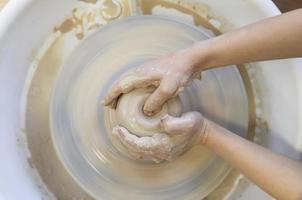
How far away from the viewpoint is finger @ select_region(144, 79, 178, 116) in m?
1.20

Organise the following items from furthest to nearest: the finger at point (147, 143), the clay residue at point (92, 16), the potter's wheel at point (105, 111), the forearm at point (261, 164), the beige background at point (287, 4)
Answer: the beige background at point (287, 4) → the clay residue at point (92, 16) → the potter's wheel at point (105, 111) → the finger at point (147, 143) → the forearm at point (261, 164)

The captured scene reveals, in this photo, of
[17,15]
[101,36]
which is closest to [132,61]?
[101,36]

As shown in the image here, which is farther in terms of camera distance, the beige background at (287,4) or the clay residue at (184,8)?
the beige background at (287,4)

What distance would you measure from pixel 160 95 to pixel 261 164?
0.32 meters

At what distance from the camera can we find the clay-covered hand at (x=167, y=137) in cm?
120

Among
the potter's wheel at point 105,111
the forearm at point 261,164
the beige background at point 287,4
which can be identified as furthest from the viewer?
the beige background at point 287,4

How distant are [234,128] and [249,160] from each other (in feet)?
0.81

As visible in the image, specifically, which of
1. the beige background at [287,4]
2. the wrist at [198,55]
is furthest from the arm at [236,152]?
the beige background at [287,4]

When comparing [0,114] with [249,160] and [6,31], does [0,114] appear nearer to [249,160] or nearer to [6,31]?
[6,31]

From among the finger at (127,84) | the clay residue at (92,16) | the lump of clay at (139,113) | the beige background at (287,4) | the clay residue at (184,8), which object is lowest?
the lump of clay at (139,113)

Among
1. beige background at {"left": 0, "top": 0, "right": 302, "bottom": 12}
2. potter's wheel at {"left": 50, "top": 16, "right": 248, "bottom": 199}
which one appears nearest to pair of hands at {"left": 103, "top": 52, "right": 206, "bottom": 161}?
potter's wheel at {"left": 50, "top": 16, "right": 248, "bottom": 199}

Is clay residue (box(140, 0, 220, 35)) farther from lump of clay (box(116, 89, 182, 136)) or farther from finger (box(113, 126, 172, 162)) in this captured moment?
finger (box(113, 126, 172, 162))

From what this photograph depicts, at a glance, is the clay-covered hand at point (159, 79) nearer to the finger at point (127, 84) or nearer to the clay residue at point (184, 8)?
the finger at point (127, 84)

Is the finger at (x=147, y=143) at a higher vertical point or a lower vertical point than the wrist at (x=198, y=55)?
lower
